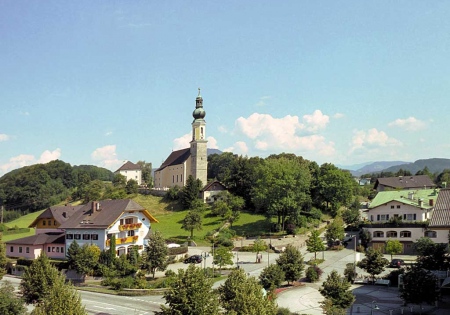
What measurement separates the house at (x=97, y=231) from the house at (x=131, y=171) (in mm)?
81485

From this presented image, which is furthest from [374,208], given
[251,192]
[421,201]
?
[251,192]

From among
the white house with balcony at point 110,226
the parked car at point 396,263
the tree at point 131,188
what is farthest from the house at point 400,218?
the tree at point 131,188

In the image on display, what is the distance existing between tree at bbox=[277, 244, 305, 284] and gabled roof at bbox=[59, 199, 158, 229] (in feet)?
82.5

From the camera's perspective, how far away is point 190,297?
26797 mm

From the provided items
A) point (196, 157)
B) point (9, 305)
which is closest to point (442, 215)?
point (9, 305)

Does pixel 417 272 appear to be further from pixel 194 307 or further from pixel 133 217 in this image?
pixel 133 217

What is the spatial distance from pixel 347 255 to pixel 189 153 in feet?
207

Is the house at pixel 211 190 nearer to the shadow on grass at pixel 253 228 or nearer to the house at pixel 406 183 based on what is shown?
the shadow on grass at pixel 253 228

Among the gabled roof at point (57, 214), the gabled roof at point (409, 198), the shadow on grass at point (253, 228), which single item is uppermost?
the gabled roof at point (409, 198)

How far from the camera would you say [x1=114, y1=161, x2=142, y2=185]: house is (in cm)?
15038

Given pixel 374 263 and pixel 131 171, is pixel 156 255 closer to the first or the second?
pixel 374 263

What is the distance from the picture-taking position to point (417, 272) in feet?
124

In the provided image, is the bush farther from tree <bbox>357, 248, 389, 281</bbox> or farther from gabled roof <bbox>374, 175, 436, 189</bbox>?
gabled roof <bbox>374, 175, 436, 189</bbox>

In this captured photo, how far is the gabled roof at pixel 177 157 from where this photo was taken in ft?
389
